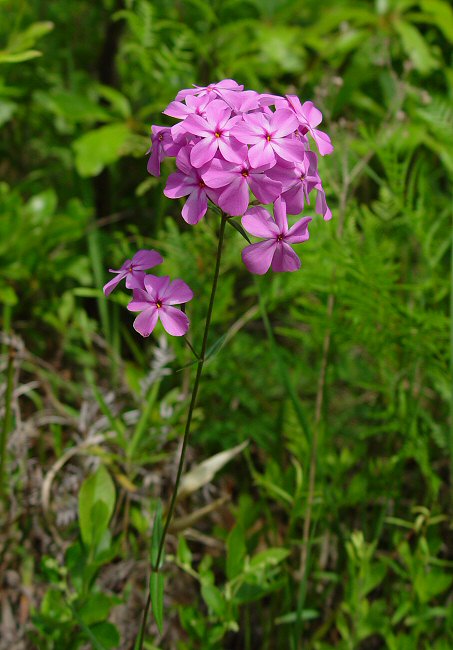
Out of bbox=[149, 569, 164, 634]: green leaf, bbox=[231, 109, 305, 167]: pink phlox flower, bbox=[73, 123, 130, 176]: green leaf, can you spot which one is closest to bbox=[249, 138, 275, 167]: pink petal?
bbox=[231, 109, 305, 167]: pink phlox flower

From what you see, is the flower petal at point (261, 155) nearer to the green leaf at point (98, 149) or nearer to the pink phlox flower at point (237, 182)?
the pink phlox flower at point (237, 182)

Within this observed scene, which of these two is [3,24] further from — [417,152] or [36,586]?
[36,586]

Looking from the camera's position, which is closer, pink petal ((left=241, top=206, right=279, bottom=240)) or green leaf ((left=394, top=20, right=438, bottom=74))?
pink petal ((left=241, top=206, right=279, bottom=240))

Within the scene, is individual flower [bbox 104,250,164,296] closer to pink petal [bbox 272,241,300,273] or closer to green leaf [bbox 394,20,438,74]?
pink petal [bbox 272,241,300,273]

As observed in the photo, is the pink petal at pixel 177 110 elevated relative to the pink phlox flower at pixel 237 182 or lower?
elevated

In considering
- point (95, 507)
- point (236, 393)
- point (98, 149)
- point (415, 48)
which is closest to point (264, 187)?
point (95, 507)

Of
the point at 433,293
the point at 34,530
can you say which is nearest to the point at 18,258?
the point at 34,530

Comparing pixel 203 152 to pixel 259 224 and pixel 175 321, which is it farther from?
pixel 175 321

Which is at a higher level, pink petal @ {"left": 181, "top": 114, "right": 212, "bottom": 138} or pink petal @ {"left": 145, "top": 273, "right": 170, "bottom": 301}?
pink petal @ {"left": 181, "top": 114, "right": 212, "bottom": 138}

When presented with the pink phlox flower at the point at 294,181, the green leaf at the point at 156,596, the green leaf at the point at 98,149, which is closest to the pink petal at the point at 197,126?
the pink phlox flower at the point at 294,181
